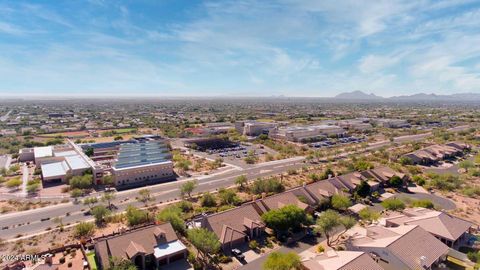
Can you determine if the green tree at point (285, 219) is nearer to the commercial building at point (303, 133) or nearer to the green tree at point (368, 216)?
the green tree at point (368, 216)

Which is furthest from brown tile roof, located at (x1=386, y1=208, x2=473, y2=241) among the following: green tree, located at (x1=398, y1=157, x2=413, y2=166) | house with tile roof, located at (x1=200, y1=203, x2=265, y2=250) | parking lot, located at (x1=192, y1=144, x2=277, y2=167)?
parking lot, located at (x1=192, y1=144, x2=277, y2=167)

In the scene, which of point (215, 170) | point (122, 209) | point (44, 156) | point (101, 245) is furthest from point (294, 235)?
point (44, 156)

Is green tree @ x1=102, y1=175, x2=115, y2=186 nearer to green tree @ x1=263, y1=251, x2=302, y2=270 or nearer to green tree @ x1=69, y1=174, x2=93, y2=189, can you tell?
green tree @ x1=69, y1=174, x2=93, y2=189

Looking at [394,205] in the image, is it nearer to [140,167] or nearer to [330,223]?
[330,223]

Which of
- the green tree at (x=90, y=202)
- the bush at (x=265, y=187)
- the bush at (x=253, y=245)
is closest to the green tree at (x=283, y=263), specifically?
the bush at (x=253, y=245)

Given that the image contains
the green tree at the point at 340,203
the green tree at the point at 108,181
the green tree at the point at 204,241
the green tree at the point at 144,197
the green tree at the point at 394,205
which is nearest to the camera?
the green tree at the point at 204,241
